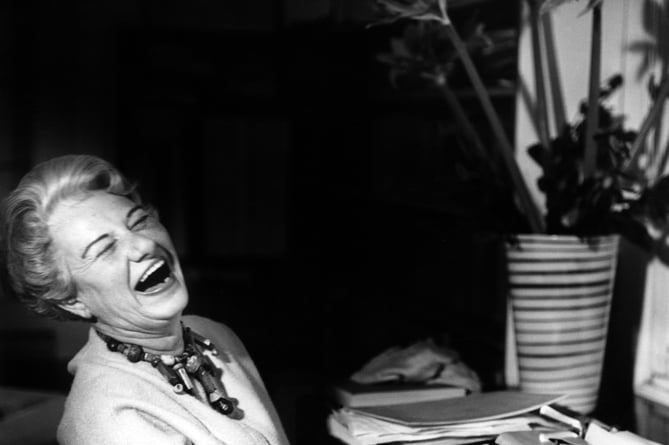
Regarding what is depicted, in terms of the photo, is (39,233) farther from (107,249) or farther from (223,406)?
(223,406)

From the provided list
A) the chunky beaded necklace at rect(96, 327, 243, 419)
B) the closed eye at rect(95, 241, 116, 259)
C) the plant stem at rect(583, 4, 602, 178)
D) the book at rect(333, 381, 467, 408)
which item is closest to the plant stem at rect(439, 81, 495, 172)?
the plant stem at rect(583, 4, 602, 178)

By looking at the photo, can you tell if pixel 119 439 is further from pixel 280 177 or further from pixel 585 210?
pixel 585 210

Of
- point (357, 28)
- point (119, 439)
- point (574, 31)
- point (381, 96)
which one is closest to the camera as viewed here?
point (119, 439)

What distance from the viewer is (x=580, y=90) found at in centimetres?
196

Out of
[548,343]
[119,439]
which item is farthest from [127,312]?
[548,343]

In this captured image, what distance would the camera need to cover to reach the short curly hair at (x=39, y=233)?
39.8 inches

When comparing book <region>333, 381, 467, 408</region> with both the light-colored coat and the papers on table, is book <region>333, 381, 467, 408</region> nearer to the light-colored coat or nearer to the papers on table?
the papers on table

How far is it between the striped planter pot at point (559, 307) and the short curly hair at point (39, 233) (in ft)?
2.96

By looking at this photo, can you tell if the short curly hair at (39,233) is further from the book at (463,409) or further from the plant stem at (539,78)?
the plant stem at (539,78)

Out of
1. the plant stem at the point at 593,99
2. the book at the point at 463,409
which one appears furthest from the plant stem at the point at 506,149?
the book at the point at 463,409

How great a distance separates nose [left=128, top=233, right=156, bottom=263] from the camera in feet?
3.40

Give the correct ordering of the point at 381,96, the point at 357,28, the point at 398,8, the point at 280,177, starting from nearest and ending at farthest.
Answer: the point at 398,8 → the point at 280,177 → the point at 357,28 → the point at 381,96

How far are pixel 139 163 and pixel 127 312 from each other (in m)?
0.45

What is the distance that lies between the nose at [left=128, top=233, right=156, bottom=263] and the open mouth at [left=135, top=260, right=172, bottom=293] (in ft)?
0.05
